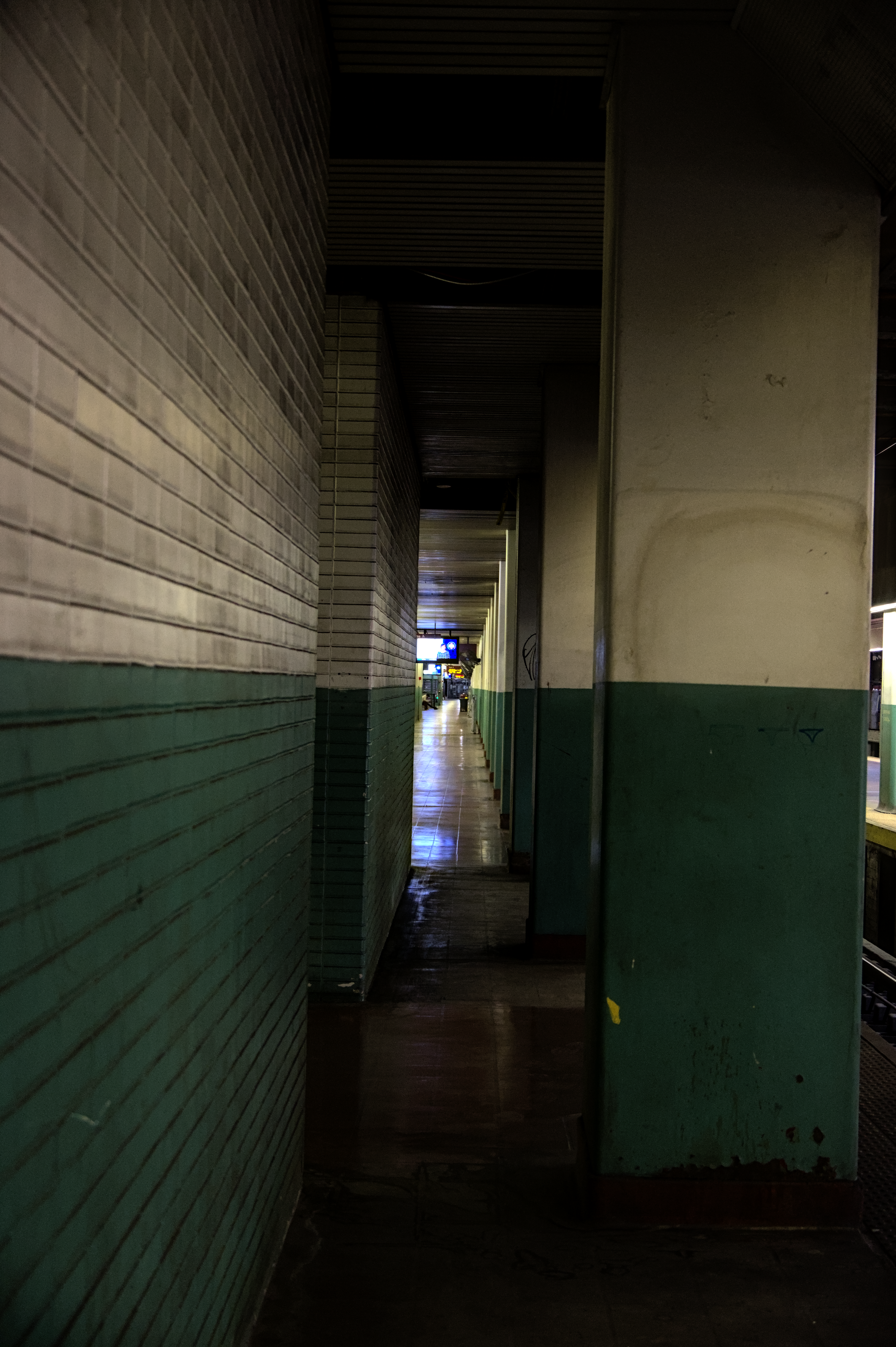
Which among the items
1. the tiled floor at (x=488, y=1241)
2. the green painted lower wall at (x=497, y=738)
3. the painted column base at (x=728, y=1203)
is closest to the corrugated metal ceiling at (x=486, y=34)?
the painted column base at (x=728, y=1203)

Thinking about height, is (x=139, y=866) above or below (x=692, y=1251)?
above

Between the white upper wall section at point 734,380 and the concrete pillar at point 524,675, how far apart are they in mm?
7159

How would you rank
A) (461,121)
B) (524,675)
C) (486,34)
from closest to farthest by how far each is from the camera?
(486,34), (461,121), (524,675)

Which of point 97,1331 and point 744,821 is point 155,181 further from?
point 744,821

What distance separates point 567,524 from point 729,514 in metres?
4.03

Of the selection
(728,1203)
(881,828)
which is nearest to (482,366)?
(728,1203)

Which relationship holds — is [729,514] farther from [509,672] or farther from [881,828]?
[509,672]

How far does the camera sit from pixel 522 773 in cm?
1113

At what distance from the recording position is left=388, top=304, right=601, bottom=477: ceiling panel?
655 centimetres

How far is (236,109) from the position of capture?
7.89ft

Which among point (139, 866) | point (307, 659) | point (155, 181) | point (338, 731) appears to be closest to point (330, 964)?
point (338, 731)

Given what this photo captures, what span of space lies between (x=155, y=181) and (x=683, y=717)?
245 cm

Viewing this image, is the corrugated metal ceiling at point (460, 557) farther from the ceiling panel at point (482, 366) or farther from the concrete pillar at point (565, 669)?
the concrete pillar at point (565, 669)

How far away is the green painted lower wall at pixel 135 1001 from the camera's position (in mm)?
1290
